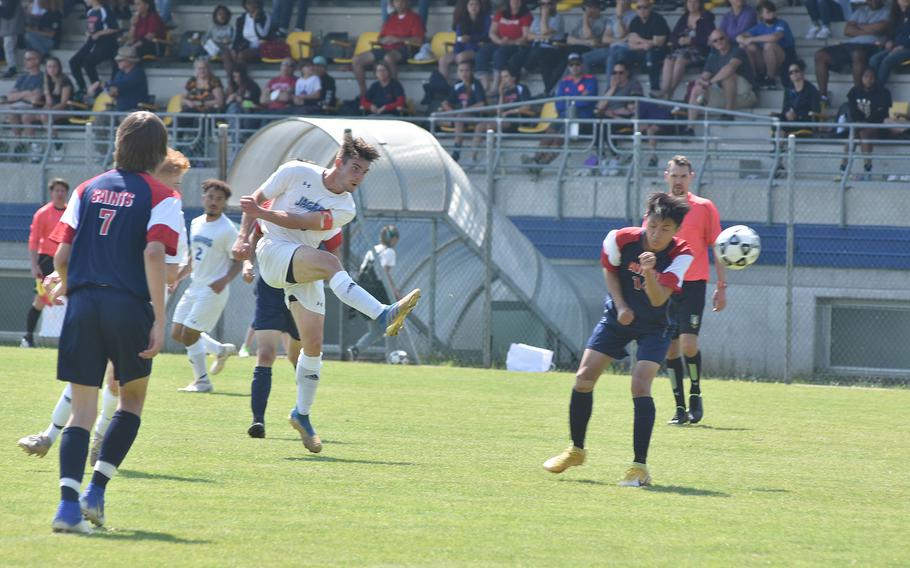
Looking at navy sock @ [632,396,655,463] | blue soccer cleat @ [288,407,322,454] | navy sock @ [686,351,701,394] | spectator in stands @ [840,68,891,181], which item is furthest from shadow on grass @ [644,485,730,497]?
spectator in stands @ [840,68,891,181]

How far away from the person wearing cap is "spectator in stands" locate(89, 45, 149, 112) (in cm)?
775

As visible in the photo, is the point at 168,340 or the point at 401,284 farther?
the point at 168,340

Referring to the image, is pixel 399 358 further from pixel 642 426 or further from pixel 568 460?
pixel 642 426

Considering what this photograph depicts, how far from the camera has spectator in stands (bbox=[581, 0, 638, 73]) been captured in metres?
23.9

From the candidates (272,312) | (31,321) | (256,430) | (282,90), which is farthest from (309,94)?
(256,430)

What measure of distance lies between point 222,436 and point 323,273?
163 cm

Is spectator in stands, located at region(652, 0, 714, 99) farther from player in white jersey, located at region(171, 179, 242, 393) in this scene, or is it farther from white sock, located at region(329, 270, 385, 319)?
white sock, located at region(329, 270, 385, 319)

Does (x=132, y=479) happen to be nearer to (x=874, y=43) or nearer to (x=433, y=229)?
(x=433, y=229)

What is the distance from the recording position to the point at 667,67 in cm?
2377

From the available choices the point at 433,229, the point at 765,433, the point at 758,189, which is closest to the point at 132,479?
the point at 765,433

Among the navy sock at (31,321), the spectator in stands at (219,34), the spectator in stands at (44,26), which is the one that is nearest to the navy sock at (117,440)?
the navy sock at (31,321)

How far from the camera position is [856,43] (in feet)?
74.6

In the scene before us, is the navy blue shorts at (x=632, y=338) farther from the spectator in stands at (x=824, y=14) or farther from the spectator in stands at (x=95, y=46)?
the spectator in stands at (x=95, y=46)

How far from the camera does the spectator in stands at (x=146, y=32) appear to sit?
27.9 m
